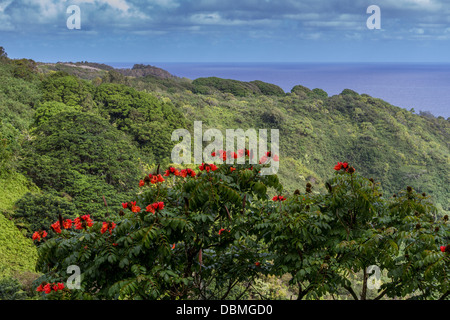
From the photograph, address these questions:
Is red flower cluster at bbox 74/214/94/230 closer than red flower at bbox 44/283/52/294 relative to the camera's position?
No

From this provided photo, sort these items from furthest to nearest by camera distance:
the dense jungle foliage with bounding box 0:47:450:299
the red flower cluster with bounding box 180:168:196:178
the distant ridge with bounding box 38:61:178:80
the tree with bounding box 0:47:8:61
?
the distant ridge with bounding box 38:61:178:80, the tree with bounding box 0:47:8:61, the red flower cluster with bounding box 180:168:196:178, the dense jungle foliage with bounding box 0:47:450:299

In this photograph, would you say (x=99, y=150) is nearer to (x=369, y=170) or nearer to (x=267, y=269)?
(x=267, y=269)

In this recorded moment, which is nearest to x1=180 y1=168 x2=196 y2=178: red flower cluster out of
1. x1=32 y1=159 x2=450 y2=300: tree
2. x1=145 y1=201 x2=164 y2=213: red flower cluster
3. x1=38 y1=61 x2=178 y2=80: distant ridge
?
x1=32 y1=159 x2=450 y2=300: tree

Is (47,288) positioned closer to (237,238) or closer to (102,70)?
(237,238)

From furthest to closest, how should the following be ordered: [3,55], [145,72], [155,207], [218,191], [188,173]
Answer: [145,72] < [3,55] < [188,173] < [218,191] < [155,207]

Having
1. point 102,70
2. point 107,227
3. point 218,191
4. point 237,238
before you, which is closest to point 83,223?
point 107,227

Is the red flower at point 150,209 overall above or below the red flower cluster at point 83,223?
above

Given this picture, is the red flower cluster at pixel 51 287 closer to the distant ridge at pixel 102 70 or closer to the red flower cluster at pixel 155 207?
the red flower cluster at pixel 155 207

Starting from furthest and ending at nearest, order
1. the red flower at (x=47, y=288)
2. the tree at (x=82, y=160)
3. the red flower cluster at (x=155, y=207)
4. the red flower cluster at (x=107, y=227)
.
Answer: the tree at (x=82, y=160), the red flower cluster at (x=107, y=227), the red flower cluster at (x=155, y=207), the red flower at (x=47, y=288)

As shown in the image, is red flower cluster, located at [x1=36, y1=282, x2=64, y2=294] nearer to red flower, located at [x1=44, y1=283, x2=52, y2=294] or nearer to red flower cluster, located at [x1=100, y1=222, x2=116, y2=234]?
red flower, located at [x1=44, y1=283, x2=52, y2=294]

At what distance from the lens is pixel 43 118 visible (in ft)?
71.7

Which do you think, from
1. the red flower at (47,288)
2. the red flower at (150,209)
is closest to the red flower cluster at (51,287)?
the red flower at (47,288)

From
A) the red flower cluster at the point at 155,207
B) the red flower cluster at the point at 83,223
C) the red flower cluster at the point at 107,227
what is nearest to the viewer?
the red flower cluster at the point at 155,207
